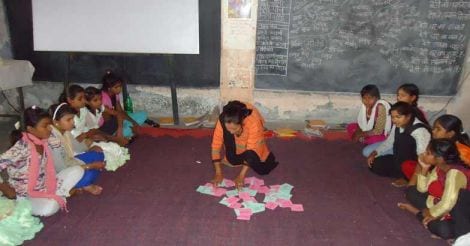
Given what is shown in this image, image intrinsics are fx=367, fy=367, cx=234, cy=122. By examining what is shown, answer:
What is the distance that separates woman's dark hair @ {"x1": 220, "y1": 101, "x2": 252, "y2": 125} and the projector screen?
2.21m

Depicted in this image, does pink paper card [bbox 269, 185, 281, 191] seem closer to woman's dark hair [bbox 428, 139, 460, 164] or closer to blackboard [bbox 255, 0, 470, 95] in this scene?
woman's dark hair [bbox 428, 139, 460, 164]

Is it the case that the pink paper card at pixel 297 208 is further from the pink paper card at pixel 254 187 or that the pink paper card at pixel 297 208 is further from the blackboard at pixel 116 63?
the blackboard at pixel 116 63

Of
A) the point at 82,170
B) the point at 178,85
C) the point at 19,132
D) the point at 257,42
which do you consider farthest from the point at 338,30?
the point at 19,132

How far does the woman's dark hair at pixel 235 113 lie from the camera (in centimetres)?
289

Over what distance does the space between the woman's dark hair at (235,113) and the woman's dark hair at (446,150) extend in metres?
1.43

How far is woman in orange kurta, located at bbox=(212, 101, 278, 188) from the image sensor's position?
2.97 meters

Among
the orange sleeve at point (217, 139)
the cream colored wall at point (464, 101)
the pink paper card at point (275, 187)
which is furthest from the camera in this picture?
the cream colored wall at point (464, 101)

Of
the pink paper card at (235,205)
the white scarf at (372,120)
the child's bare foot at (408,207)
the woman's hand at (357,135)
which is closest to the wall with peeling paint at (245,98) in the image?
the woman's hand at (357,135)

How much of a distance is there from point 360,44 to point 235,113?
300 cm

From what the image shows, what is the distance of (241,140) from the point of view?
3.39 metres

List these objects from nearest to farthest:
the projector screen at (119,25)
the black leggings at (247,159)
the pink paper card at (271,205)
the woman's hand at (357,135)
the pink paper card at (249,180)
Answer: the pink paper card at (271,205)
the black leggings at (247,159)
the pink paper card at (249,180)
the woman's hand at (357,135)
the projector screen at (119,25)

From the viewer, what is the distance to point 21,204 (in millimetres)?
2754

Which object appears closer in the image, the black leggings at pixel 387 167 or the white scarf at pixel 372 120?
the black leggings at pixel 387 167

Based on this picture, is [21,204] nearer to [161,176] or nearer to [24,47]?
[161,176]
